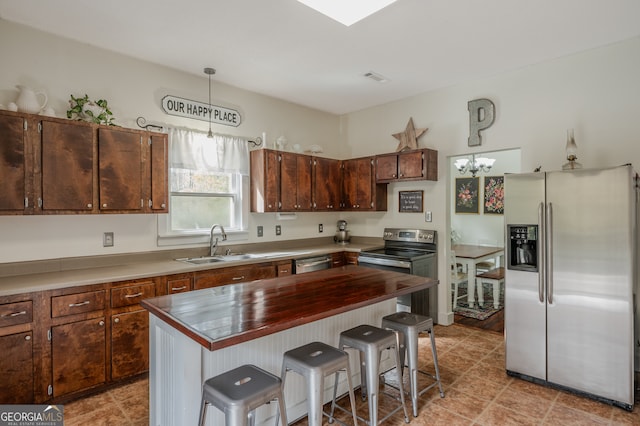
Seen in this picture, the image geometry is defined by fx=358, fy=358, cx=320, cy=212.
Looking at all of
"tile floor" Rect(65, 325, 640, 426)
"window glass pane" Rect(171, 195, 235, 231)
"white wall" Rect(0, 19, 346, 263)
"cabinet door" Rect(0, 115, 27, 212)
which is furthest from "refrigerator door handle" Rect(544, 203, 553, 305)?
"cabinet door" Rect(0, 115, 27, 212)

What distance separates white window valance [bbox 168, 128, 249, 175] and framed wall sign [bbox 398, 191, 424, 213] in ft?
6.79

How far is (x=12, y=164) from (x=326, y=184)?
3.27 m

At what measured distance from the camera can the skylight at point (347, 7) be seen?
2.53m

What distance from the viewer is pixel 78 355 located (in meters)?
2.63

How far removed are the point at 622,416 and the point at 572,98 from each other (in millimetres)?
2692

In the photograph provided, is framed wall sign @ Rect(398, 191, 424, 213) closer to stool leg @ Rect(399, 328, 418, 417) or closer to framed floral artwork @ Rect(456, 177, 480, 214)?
stool leg @ Rect(399, 328, 418, 417)

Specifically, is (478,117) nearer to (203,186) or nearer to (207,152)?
(207,152)

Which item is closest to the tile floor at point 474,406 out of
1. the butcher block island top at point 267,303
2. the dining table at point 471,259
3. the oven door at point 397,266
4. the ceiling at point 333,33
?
the butcher block island top at point 267,303

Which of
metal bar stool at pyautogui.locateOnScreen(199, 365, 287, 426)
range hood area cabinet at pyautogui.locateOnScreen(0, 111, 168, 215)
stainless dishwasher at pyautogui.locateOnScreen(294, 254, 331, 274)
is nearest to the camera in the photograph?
metal bar stool at pyautogui.locateOnScreen(199, 365, 287, 426)

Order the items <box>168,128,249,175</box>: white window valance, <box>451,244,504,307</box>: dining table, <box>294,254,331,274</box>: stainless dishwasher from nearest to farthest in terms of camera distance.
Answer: <box>168,128,249,175</box>: white window valance → <box>294,254,331,274</box>: stainless dishwasher → <box>451,244,504,307</box>: dining table

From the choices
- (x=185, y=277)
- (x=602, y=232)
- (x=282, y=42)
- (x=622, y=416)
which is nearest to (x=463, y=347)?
(x=622, y=416)

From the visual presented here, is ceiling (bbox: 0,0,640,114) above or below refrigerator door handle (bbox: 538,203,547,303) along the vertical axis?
above

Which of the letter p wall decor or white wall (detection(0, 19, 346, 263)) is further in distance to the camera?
the letter p wall decor

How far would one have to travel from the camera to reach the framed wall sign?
4.62m
